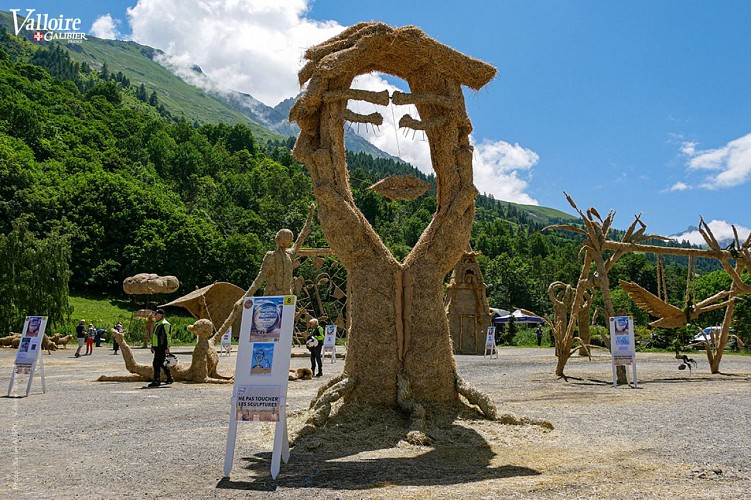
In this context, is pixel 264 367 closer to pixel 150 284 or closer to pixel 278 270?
pixel 278 270

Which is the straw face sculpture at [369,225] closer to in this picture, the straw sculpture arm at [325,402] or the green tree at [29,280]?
the straw sculpture arm at [325,402]

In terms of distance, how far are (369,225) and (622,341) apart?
7969 millimetres

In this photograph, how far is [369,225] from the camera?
849 centimetres

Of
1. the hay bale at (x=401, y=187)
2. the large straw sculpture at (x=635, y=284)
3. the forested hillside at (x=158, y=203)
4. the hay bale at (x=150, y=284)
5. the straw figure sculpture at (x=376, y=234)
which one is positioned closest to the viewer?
the straw figure sculpture at (x=376, y=234)

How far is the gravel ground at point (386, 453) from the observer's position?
16.3 ft

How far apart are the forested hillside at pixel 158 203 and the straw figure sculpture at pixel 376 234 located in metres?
25.5

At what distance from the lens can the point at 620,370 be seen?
1397 cm

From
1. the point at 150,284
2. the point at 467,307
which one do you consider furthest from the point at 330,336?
the point at 467,307

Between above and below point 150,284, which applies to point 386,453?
below

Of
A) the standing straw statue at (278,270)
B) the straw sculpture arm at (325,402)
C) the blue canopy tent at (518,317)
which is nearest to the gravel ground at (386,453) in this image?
the straw sculpture arm at (325,402)

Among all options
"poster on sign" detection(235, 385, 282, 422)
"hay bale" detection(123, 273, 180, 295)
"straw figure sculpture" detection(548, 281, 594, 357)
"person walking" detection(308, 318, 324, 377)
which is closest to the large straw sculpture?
"straw figure sculpture" detection(548, 281, 594, 357)

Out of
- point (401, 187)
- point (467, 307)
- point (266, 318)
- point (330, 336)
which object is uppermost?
point (401, 187)

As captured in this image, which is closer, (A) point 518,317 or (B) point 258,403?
(B) point 258,403

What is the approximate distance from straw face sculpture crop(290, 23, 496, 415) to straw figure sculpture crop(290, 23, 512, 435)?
14mm
